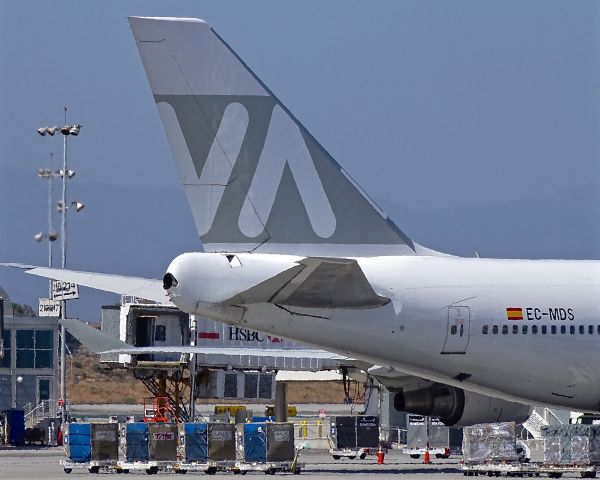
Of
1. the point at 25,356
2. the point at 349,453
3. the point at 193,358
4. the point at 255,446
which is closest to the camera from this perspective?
the point at 255,446

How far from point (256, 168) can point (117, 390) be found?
101 m

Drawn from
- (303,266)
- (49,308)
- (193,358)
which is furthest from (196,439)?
(49,308)

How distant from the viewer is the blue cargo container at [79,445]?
3741cm

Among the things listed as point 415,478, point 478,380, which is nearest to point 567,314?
point 478,380

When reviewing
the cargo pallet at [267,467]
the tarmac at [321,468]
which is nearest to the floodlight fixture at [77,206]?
the tarmac at [321,468]

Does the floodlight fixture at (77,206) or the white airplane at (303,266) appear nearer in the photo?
the white airplane at (303,266)

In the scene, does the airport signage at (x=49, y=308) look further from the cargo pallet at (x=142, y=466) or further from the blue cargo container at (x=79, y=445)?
the cargo pallet at (x=142, y=466)

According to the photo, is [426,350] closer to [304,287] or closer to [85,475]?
[304,287]

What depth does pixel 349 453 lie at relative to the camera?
1841 inches

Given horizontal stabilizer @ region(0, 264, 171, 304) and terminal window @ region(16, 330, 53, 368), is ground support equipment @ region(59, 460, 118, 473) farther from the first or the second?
terminal window @ region(16, 330, 53, 368)

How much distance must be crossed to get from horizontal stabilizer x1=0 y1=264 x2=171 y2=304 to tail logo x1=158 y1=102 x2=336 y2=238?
64.4 inches

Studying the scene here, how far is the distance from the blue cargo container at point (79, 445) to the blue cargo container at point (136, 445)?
125 centimetres

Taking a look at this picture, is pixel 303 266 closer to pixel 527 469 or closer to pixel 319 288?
pixel 319 288

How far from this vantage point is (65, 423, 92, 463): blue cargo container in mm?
37406
